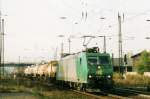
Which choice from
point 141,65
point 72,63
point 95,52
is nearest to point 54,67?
point 72,63

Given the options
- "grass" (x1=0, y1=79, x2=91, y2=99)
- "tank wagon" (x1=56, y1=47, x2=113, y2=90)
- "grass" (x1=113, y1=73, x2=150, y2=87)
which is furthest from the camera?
"grass" (x1=113, y1=73, x2=150, y2=87)

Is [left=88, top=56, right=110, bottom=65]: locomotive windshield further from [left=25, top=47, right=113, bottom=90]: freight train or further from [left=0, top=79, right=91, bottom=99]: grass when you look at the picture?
[left=0, top=79, right=91, bottom=99]: grass

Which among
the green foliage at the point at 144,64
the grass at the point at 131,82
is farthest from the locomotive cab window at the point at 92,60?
the green foliage at the point at 144,64

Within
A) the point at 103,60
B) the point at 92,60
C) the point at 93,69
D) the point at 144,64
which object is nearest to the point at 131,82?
the point at 103,60

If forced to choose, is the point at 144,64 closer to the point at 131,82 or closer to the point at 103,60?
the point at 131,82

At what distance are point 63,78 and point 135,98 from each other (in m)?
17.2

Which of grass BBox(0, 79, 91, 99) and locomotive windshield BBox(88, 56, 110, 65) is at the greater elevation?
locomotive windshield BBox(88, 56, 110, 65)

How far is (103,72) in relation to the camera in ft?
98.8

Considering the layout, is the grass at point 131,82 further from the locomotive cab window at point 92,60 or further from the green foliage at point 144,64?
the green foliage at point 144,64

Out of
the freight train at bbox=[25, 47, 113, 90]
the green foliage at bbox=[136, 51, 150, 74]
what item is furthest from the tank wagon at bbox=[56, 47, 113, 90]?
the green foliage at bbox=[136, 51, 150, 74]

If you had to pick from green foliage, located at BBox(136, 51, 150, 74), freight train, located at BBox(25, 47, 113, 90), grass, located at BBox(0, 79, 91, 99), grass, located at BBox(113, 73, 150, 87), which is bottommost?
grass, located at BBox(0, 79, 91, 99)

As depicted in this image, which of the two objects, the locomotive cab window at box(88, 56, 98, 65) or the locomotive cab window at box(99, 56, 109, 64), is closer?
the locomotive cab window at box(88, 56, 98, 65)

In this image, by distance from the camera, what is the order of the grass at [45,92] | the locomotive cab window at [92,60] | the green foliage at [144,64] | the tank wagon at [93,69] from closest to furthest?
the grass at [45,92] → the tank wagon at [93,69] → the locomotive cab window at [92,60] → the green foliage at [144,64]

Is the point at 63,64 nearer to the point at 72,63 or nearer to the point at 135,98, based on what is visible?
the point at 72,63
